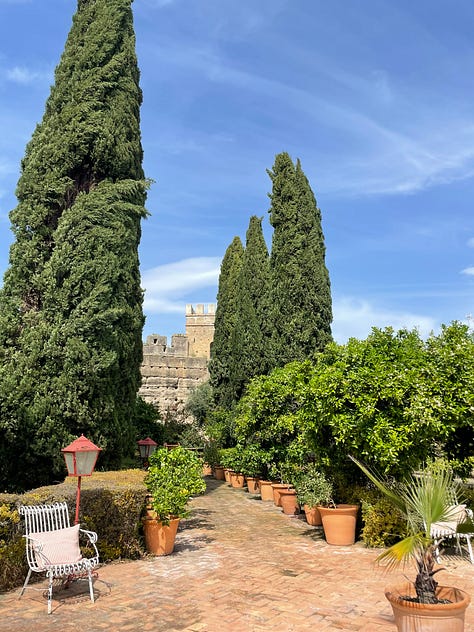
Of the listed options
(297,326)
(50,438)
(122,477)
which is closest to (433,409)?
(122,477)

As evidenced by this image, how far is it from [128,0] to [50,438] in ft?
32.1

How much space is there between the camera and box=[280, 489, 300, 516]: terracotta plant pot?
11.0 m

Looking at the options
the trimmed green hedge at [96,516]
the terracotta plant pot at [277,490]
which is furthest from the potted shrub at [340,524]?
the terracotta plant pot at [277,490]

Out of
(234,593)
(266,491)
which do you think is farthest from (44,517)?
(266,491)

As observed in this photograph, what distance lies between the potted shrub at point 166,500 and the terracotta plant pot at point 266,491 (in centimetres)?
579

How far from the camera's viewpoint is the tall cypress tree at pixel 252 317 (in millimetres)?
17141

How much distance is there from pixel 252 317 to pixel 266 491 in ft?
21.9

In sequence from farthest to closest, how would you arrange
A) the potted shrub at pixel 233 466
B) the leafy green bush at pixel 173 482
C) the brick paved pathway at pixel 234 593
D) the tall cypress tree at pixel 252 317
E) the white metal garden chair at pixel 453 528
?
the tall cypress tree at pixel 252 317 → the potted shrub at pixel 233 466 → the leafy green bush at pixel 173 482 → the white metal garden chair at pixel 453 528 → the brick paved pathway at pixel 234 593

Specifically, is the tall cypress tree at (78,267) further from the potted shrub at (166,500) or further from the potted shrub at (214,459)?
the potted shrub at (214,459)

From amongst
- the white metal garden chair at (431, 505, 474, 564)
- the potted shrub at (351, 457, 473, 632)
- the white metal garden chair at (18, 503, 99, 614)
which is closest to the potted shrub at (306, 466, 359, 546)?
the white metal garden chair at (431, 505, 474, 564)

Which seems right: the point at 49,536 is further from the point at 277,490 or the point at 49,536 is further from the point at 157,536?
the point at 277,490

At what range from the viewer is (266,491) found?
1310 centimetres

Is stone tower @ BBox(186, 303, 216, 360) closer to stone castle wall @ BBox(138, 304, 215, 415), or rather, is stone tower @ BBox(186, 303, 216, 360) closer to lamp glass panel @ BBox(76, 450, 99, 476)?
stone castle wall @ BBox(138, 304, 215, 415)

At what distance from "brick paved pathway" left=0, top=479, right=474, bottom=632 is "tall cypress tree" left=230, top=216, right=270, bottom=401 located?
8.90 metres
